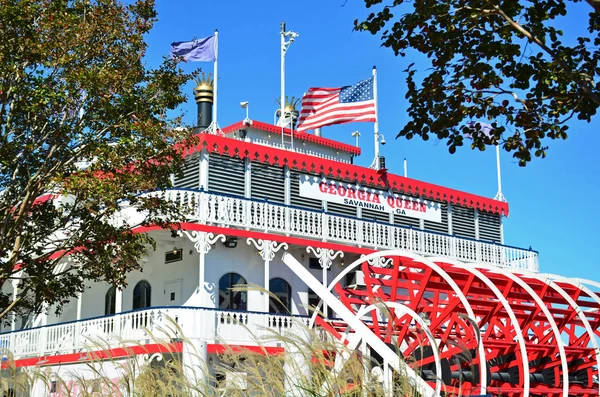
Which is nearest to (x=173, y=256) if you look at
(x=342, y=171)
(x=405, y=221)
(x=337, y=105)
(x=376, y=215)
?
(x=342, y=171)

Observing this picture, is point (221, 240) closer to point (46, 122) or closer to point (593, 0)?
point (46, 122)

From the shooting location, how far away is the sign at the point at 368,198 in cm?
1977

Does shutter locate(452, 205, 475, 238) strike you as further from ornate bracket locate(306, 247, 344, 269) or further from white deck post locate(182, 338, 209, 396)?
white deck post locate(182, 338, 209, 396)

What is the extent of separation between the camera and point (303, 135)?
23.5 m

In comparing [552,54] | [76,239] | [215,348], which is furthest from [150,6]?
[552,54]

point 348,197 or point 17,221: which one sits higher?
point 348,197

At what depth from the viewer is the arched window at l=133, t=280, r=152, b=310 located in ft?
60.2

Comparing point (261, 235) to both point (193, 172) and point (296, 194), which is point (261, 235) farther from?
point (296, 194)

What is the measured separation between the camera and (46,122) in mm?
12078

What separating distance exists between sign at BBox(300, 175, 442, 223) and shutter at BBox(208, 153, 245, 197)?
1.77 meters

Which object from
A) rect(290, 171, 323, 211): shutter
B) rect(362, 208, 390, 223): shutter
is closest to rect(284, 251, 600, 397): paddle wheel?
rect(290, 171, 323, 211): shutter

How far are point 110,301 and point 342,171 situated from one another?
6526 mm

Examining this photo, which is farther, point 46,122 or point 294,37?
point 294,37

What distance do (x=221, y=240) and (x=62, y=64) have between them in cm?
600
